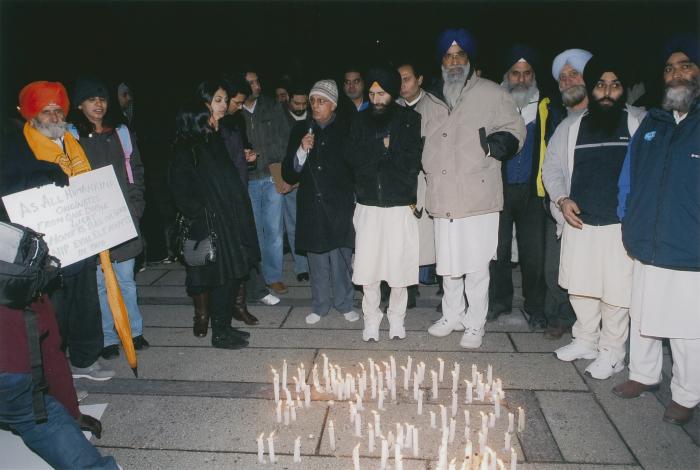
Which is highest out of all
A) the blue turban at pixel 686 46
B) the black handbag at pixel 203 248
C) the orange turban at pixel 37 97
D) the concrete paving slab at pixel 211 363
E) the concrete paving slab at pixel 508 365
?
the blue turban at pixel 686 46

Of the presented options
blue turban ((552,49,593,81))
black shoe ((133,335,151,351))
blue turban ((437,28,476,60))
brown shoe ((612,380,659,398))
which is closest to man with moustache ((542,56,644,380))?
brown shoe ((612,380,659,398))

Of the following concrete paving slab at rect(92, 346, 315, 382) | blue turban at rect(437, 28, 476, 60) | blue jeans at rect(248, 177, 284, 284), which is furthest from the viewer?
blue jeans at rect(248, 177, 284, 284)

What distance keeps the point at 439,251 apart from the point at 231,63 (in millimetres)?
6499

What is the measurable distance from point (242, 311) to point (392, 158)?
240cm

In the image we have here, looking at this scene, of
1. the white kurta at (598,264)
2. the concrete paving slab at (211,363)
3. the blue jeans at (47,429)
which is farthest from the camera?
the concrete paving slab at (211,363)

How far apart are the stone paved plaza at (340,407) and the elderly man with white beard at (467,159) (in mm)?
678

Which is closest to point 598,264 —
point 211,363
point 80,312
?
point 211,363

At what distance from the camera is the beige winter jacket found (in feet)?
14.7

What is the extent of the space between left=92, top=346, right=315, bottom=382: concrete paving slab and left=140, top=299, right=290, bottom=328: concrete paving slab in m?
0.62

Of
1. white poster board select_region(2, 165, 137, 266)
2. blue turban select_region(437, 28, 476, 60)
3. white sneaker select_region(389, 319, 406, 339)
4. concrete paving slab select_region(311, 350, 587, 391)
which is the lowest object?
concrete paving slab select_region(311, 350, 587, 391)

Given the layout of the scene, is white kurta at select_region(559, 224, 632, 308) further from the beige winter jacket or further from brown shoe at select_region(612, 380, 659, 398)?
the beige winter jacket

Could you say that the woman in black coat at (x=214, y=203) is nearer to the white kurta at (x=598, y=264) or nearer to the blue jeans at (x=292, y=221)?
the blue jeans at (x=292, y=221)

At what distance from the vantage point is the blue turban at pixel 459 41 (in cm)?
448

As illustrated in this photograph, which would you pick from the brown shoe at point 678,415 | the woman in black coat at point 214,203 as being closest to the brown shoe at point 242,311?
the woman in black coat at point 214,203
